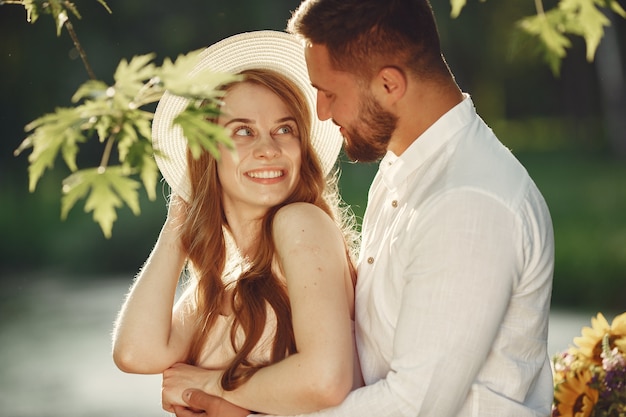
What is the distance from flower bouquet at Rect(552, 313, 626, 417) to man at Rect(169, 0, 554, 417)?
1.68ft

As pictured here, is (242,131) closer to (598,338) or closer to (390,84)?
(390,84)

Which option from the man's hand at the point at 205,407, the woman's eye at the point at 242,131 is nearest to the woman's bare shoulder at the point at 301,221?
the woman's eye at the point at 242,131

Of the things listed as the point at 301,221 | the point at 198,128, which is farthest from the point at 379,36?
the point at 198,128

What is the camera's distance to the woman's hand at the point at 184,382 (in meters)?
2.81

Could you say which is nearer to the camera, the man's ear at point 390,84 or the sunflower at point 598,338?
the man's ear at point 390,84

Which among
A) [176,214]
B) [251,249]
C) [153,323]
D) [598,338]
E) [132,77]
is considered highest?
[132,77]

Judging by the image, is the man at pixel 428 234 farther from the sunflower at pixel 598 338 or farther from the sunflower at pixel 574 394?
the sunflower at pixel 598 338

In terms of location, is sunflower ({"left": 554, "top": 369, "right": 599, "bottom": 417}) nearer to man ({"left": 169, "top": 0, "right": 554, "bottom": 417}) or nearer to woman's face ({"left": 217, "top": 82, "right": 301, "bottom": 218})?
man ({"left": 169, "top": 0, "right": 554, "bottom": 417})

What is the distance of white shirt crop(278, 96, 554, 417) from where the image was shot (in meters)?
2.30

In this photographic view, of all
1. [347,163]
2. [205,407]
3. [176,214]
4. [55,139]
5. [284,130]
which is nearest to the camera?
[55,139]

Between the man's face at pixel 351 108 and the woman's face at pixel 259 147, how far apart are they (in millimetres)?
187

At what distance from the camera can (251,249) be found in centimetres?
307

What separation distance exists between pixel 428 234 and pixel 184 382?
0.92 m

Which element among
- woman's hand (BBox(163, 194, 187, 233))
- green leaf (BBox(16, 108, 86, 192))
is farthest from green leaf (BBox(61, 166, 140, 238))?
woman's hand (BBox(163, 194, 187, 233))
